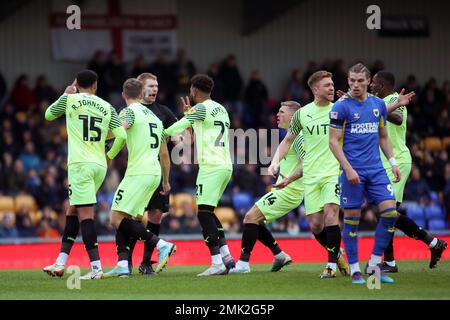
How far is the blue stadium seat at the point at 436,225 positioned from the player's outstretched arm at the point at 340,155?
38.9 feet

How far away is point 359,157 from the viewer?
11438 mm

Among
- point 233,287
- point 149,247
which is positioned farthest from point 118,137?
point 233,287

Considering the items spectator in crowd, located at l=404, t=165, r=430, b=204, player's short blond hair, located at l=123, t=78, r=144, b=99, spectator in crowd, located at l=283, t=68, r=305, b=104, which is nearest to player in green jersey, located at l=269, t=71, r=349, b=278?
player's short blond hair, located at l=123, t=78, r=144, b=99

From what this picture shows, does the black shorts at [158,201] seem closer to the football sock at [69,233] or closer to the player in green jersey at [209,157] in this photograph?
the player in green jersey at [209,157]

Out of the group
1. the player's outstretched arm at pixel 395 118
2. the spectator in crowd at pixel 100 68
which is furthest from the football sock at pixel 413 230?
the spectator in crowd at pixel 100 68

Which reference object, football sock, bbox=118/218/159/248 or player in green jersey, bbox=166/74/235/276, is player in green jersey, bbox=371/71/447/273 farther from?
football sock, bbox=118/218/159/248

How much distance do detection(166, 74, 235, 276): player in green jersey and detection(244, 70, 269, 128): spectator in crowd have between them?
12633 mm

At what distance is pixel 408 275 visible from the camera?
12.7 m

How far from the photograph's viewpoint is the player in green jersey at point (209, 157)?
42.2 ft

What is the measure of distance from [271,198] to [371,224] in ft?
31.0

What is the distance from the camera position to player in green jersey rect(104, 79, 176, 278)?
12.6 m

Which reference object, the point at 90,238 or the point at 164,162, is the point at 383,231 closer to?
the point at 164,162
